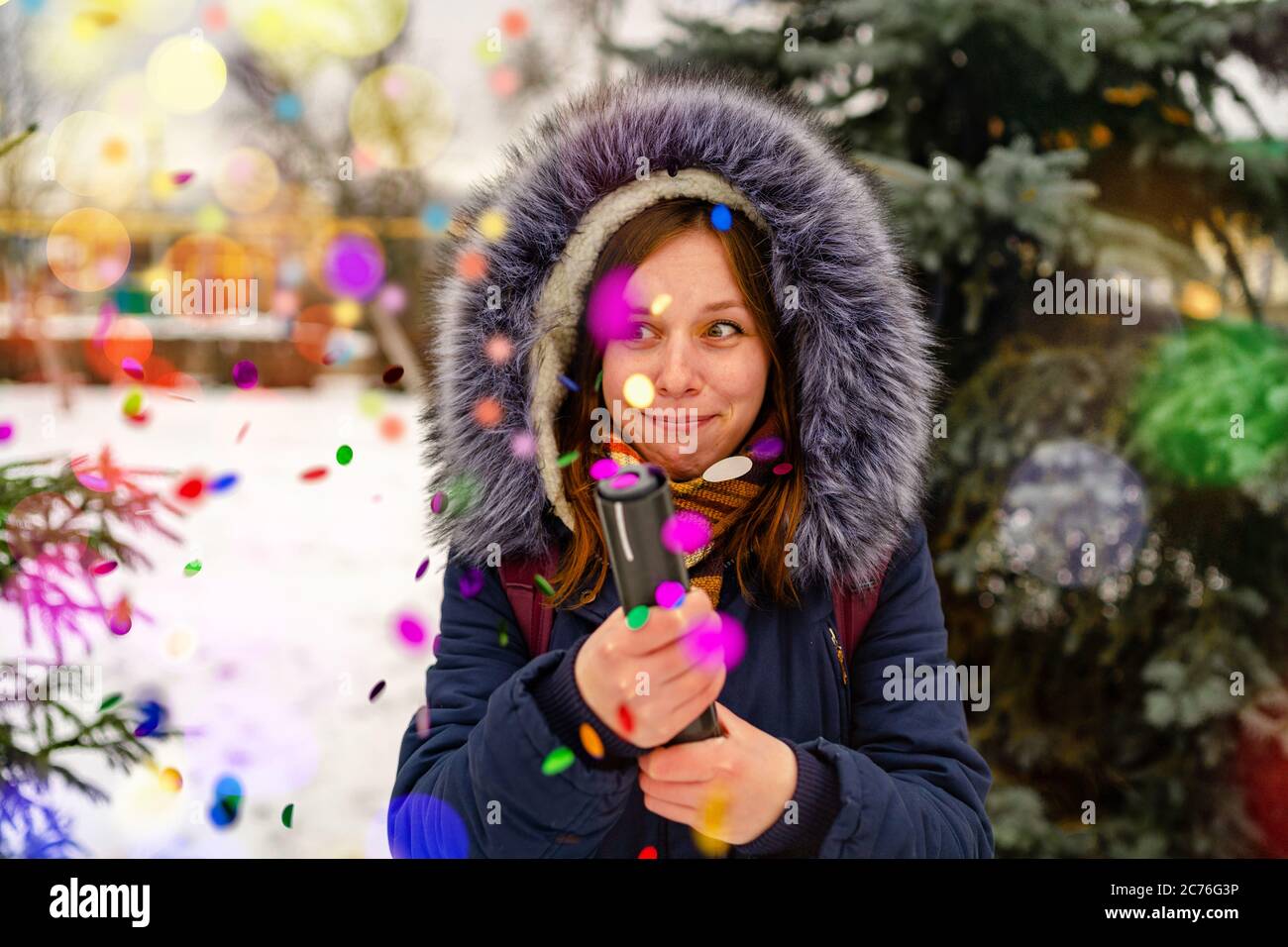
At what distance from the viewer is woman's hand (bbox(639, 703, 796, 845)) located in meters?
1.24

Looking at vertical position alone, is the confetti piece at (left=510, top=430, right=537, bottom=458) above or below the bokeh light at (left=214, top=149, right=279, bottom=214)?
below

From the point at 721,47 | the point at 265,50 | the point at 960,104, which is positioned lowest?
the point at 960,104

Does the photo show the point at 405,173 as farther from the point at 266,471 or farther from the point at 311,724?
the point at 311,724

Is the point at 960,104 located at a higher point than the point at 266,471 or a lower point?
higher

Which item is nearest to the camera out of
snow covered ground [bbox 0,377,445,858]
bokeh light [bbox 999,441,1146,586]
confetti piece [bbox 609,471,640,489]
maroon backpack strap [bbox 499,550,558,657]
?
confetti piece [bbox 609,471,640,489]

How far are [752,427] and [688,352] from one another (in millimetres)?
211

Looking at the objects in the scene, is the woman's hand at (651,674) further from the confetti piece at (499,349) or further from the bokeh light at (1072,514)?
the bokeh light at (1072,514)

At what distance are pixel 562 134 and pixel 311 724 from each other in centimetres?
261

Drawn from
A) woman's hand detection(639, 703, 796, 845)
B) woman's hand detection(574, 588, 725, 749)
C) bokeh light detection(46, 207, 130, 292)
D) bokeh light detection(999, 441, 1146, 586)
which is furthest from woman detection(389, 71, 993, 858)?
bokeh light detection(46, 207, 130, 292)

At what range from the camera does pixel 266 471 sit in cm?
512

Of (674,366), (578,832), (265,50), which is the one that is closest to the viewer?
(578,832)

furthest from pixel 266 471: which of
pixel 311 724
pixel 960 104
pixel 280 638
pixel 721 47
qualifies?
pixel 960 104

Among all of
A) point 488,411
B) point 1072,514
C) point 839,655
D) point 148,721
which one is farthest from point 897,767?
point 1072,514

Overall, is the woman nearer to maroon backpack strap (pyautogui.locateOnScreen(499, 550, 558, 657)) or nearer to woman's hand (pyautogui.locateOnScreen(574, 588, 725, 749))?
maroon backpack strap (pyautogui.locateOnScreen(499, 550, 558, 657))
